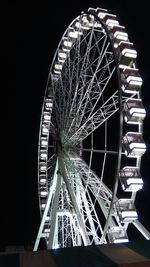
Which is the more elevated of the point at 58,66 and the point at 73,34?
the point at 73,34

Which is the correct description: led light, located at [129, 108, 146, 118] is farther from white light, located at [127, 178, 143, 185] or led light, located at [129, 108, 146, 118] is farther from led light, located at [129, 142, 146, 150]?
white light, located at [127, 178, 143, 185]

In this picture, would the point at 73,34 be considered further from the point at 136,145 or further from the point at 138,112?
the point at 136,145

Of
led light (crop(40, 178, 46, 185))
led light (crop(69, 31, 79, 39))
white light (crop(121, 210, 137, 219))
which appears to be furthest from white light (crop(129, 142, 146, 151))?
led light (crop(40, 178, 46, 185))

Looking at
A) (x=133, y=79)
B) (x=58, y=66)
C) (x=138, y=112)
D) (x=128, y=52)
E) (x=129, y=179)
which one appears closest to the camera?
(x=129, y=179)

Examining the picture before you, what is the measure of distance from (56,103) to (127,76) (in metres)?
5.74

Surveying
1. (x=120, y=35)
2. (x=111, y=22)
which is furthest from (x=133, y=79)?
(x=111, y=22)

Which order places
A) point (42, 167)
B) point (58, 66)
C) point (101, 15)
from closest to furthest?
1. point (101, 15)
2. point (58, 66)
3. point (42, 167)

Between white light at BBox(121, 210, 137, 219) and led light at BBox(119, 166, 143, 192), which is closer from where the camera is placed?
led light at BBox(119, 166, 143, 192)

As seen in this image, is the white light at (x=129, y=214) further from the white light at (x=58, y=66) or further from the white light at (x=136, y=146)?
the white light at (x=58, y=66)

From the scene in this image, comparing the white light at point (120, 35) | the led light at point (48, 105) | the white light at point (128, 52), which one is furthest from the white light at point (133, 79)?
the led light at point (48, 105)

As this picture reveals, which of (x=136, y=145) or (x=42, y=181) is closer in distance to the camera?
(x=136, y=145)

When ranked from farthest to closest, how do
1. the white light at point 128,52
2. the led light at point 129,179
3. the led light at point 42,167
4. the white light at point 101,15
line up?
1. the led light at point 42,167
2. the white light at point 101,15
3. the white light at point 128,52
4. the led light at point 129,179

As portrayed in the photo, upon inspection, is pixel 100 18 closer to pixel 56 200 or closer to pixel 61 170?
pixel 61 170

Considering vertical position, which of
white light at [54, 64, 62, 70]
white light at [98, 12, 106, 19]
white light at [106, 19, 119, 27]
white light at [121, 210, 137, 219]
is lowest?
white light at [121, 210, 137, 219]
